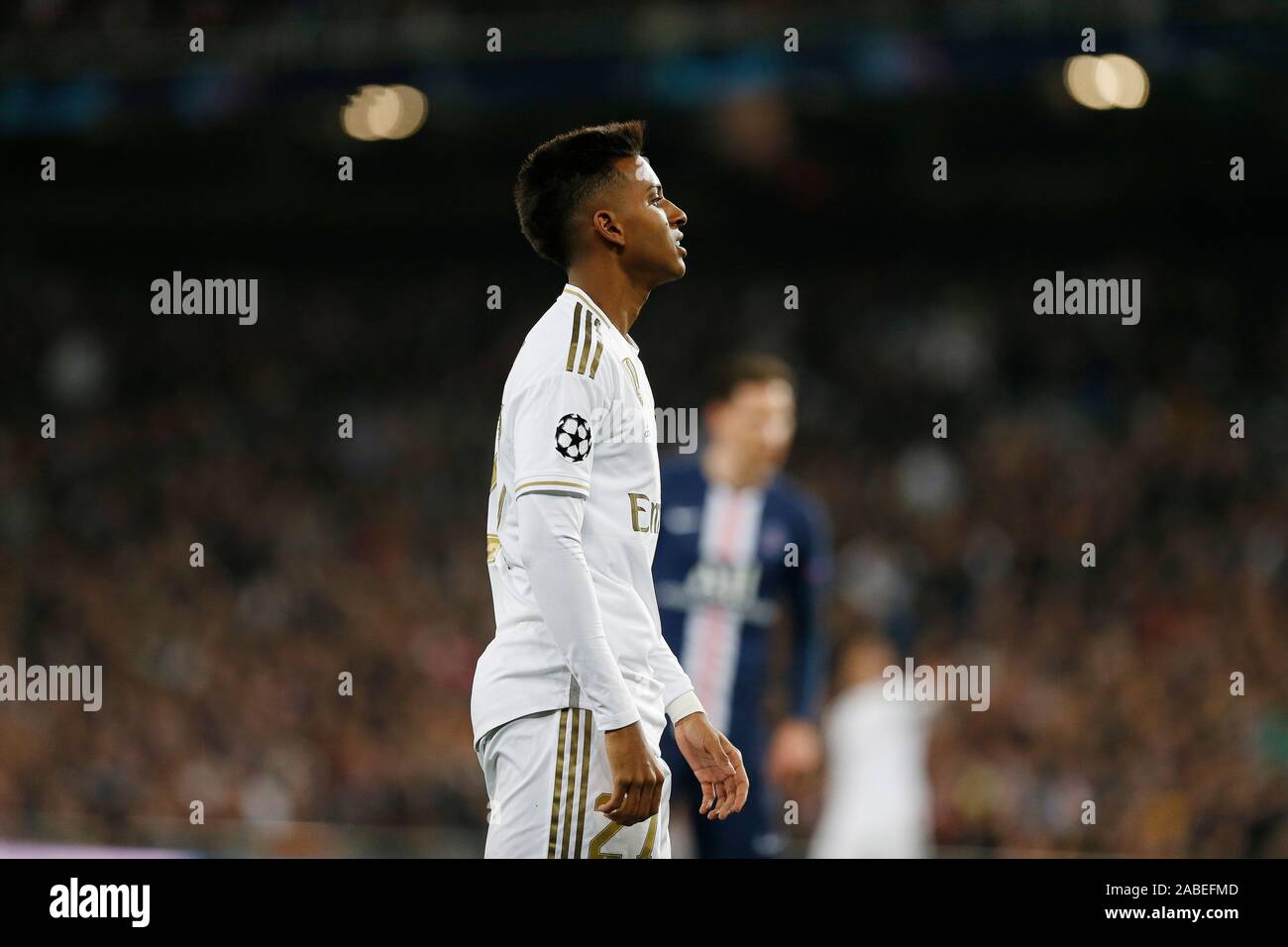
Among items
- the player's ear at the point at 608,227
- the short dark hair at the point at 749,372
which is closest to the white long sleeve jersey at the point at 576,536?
the player's ear at the point at 608,227

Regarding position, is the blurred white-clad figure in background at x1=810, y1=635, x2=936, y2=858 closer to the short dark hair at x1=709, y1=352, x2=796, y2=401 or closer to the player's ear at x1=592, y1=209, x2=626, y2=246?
the short dark hair at x1=709, y1=352, x2=796, y2=401

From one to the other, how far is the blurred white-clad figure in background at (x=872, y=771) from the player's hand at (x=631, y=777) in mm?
5393

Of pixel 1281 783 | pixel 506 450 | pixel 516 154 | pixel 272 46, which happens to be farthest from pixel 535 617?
pixel 516 154

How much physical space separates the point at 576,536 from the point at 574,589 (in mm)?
105

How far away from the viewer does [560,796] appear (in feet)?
10.7

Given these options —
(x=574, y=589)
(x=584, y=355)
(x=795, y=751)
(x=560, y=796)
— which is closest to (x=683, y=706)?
(x=560, y=796)

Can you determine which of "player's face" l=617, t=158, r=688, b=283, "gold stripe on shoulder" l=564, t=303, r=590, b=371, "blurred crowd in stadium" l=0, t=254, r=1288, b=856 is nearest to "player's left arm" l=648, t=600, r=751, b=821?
"gold stripe on shoulder" l=564, t=303, r=590, b=371

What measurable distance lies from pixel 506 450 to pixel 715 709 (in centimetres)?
293

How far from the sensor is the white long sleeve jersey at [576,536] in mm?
3180

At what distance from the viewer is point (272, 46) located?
14977mm

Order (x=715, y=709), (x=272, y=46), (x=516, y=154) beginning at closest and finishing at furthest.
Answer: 1. (x=715, y=709)
2. (x=272, y=46)
3. (x=516, y=154)

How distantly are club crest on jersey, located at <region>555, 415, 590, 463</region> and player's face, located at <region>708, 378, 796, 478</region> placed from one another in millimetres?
3101

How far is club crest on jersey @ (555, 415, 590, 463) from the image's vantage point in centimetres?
322

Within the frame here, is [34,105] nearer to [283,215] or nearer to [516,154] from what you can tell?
[283,215]
